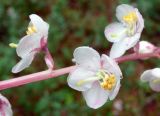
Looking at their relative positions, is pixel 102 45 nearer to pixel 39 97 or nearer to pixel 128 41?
pixel 39 97

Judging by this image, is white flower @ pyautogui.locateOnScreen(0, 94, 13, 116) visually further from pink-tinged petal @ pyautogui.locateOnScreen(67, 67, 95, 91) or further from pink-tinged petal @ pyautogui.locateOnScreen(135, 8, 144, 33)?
pink-tinged petal @ pyautogui.locateOnScreen(135, 8, 144, 33)

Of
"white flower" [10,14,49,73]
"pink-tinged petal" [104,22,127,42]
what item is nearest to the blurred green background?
"pink-tinged petal" [104,22,127,42]

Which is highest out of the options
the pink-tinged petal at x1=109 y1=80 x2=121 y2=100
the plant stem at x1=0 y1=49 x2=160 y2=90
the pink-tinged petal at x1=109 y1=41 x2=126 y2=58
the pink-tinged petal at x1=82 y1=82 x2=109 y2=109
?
the pink-tinged petal at x1=109 y1=41 x2=126 y2=58

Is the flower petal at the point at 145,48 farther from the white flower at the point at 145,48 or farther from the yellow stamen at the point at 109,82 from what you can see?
the yellow stamen at the point at 109,82

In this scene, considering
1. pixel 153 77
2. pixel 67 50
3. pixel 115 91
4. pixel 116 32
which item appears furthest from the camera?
pixel 67 50

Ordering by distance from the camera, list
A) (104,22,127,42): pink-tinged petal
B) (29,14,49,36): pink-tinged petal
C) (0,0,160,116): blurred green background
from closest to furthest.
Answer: (29,14,49,36): pink-tinged petal
(104,22,127,42): pink-tinged petal
(0,0,160,116): blurred green background

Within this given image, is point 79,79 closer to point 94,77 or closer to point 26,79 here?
point 94,77

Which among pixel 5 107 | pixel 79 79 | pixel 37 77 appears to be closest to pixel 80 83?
pixel 79 79
